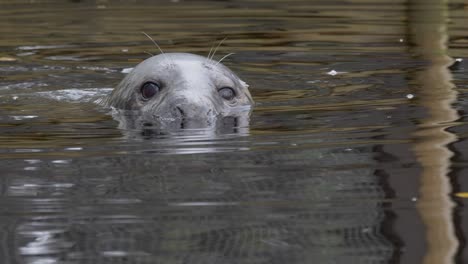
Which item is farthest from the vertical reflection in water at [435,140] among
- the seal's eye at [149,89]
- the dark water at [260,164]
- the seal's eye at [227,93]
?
the seal's eye at [149,89]

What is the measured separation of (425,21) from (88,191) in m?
7.35

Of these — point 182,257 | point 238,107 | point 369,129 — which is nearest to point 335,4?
point 238,107

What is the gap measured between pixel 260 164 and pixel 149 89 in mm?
2402

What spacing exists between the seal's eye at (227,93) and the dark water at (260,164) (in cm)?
22

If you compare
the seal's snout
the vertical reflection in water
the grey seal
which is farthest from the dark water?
the seal's snout

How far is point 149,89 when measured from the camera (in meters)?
7.14

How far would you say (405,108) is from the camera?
21.2ft

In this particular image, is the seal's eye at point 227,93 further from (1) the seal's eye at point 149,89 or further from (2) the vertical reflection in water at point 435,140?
(2) the vertical reflection in water at point 435,140

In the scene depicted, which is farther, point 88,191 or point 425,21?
point 425,21

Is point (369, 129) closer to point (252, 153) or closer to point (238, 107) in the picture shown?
point (252, 153)

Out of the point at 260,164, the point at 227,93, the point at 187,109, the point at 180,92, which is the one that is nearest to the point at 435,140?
the point at 260,164

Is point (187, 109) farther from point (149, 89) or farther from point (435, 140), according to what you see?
point (435, 140)

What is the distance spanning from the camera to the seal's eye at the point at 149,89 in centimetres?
712

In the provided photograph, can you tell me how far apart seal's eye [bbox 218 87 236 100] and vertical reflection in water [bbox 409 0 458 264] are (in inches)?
43.5
